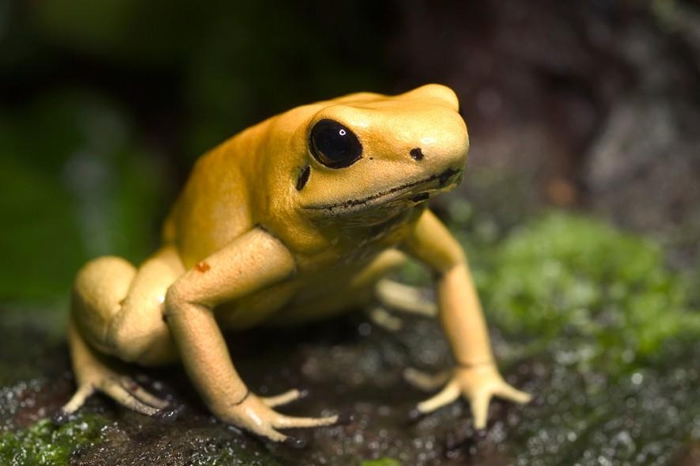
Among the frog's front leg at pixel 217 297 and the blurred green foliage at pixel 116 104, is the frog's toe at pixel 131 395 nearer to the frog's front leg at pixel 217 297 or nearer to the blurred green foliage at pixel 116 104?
the frog's front leg at pixel 217 297

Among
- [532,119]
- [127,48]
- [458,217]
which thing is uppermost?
[127,48]

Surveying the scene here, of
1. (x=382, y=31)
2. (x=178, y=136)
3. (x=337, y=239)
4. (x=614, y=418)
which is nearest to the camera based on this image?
(x=337, y=239)

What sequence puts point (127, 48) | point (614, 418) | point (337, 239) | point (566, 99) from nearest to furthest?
point (337, 239) < point (614, 418) < point (566, 99) < point (127, 48)

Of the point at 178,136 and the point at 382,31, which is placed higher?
the point at 382,31

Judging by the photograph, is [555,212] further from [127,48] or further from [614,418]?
[127,48]

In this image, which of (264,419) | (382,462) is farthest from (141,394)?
(382,462)

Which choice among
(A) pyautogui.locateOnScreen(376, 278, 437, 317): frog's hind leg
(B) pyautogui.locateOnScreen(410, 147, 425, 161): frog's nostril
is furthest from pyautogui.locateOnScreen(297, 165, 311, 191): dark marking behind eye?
(A) pyautogui.locateOnScreen(376, 278, 437, 317): frog's hind leg

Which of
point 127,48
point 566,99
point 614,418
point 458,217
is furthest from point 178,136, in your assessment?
point 614,418
